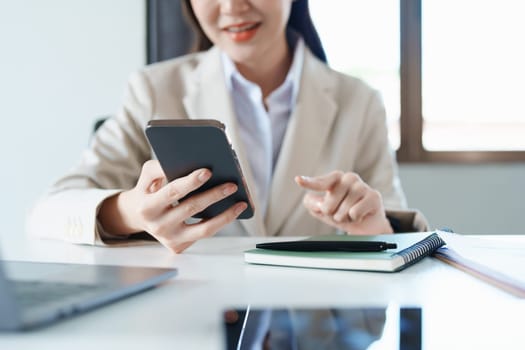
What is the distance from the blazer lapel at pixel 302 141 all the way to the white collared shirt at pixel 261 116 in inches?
1.3

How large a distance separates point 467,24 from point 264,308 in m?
2.62

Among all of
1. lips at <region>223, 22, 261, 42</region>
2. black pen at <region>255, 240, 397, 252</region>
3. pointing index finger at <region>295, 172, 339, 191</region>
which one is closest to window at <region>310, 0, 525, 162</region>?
lips at <region>223, 22, 261, 42</region>

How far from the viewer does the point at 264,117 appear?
4.66 feet

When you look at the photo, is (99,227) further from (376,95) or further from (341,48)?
(341,48)

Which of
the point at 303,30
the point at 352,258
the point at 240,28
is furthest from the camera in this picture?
the point at 303,30

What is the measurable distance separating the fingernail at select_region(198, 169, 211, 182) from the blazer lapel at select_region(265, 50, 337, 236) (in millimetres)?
580

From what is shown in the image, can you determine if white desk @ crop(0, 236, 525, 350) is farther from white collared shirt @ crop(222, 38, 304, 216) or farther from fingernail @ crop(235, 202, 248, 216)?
white collared shirt @ crop(222, 38, 304, 216)

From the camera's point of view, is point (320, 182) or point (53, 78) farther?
point (53, 78)

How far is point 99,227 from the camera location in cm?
97

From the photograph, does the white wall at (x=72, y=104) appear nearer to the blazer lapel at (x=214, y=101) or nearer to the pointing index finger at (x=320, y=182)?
the blazer lapel at (x=214, y=101)

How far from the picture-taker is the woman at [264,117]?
4.25 feet

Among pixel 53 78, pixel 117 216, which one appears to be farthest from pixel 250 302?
pixel 53 78

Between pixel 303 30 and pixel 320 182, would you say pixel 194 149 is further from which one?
pixel 303 30

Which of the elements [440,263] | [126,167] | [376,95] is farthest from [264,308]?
[376,95]
